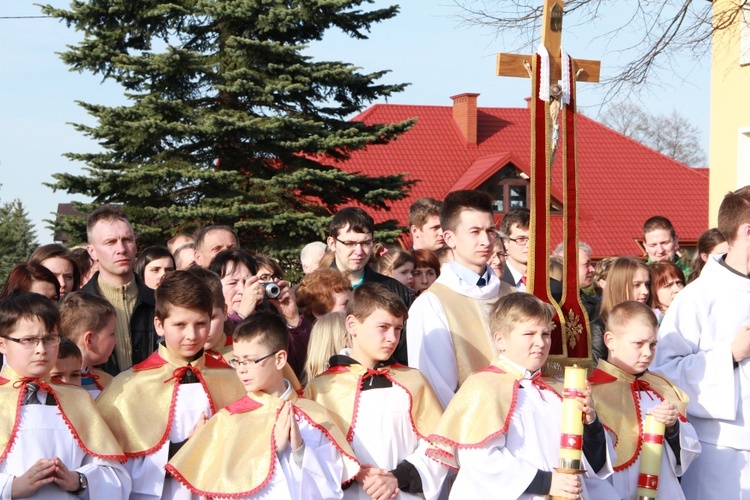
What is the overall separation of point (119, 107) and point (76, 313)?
14.0 m

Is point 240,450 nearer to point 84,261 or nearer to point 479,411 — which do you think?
point 479,411

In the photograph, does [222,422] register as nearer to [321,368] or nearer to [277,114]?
[321,368]

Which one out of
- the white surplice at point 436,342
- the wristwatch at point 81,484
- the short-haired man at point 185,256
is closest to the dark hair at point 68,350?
the wristwatch at point 81,484

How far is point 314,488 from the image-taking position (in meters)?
5.09

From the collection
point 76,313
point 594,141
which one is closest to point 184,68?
point 76,313

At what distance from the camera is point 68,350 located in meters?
5.29

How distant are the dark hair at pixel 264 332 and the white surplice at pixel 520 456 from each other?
974 millimetres

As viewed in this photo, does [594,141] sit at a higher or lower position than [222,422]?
higher

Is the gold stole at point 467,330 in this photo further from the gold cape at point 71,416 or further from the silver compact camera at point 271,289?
the gold cape at point 71,416

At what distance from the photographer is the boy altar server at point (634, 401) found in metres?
5.74

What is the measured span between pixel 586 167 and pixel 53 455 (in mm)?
30884

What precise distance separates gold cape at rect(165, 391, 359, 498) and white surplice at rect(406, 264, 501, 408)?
2.18ft

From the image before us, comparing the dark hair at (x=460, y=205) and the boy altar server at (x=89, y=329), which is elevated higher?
the dark hair at (x=460, y=205)

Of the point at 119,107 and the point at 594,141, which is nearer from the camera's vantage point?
the point at 119,107
